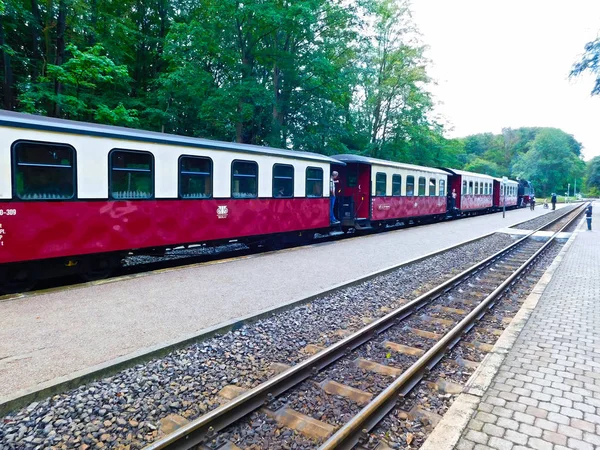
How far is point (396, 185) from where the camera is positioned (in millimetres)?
18172

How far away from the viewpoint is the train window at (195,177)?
30.1 feet

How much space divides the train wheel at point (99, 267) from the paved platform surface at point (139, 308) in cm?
78

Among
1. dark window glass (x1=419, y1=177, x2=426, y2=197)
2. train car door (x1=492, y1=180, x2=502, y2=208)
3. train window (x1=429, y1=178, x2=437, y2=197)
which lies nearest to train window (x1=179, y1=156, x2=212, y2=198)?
dark window glass (x1=419, y1=177, x2=426, y2=197)

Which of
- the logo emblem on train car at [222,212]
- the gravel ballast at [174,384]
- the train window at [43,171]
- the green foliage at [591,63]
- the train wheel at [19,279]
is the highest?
the green foliage at [591,63]

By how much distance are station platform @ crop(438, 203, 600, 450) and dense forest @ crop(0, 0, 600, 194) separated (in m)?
14.2

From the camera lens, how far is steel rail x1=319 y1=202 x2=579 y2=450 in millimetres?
3172

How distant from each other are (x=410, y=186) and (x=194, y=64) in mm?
11945

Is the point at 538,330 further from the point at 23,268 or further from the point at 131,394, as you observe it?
the point at 23,268

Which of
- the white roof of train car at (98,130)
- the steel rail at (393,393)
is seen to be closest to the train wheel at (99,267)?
the white roof of train car at (98,130)

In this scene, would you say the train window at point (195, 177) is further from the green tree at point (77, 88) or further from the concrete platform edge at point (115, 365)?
the green tree at point (77, 88)

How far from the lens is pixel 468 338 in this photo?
5.63 m

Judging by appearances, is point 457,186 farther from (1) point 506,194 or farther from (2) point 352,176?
(1) point 506,194

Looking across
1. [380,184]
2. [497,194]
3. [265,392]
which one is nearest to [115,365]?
[265,392]

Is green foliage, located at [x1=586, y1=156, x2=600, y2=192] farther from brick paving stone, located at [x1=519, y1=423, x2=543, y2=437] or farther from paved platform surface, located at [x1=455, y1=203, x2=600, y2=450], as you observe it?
brick paving stone, located at [x1=519, y1=423, x2=543, y2=437]
